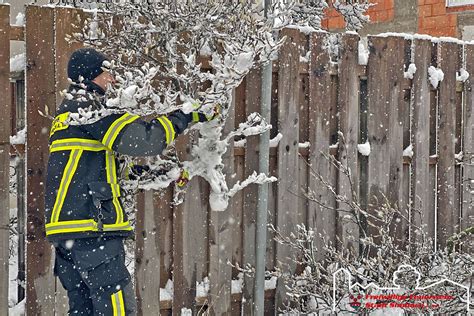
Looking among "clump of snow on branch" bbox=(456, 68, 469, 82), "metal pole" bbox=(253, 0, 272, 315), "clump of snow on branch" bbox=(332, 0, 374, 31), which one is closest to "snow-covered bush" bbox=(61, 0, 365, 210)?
"metal pole" bbox=(253, 0, 272, 315)

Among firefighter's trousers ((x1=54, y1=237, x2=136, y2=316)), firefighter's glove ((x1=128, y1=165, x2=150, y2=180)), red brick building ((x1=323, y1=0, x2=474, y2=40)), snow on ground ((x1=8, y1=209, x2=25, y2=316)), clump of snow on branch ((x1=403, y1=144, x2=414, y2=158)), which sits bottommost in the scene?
snow on ground ((x1=8, y1=209, x2=25, y2=316))

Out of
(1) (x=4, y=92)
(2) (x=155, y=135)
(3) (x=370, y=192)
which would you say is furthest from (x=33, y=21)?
(3) (x=370, y=192)

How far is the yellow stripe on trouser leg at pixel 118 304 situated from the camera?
3.38 meters

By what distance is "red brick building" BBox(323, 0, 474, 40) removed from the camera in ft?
29.8

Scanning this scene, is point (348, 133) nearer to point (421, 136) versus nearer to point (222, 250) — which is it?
point (421, 136)

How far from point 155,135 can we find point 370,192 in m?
2.28

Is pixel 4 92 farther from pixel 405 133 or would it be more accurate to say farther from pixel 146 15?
pixel 405 133

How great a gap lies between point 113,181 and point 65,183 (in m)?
0.27

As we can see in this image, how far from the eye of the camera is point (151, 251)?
4.08 m

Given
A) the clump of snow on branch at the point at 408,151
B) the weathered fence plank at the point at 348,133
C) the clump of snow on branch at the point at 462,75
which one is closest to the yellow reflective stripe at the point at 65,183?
the weathered fence plank at the point at 348,133

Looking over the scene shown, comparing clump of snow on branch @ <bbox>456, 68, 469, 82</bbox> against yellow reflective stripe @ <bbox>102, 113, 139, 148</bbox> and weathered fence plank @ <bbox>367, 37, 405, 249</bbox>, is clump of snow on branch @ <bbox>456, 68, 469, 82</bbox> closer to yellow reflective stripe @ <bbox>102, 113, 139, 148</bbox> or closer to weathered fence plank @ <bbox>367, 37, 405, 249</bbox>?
weathered fence plank @ <bbox>367, 37, 405, 249</bbox>

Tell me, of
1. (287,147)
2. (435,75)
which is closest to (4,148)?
(287,147)

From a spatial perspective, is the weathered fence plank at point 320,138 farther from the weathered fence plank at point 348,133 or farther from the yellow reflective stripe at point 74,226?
the yellow reflective stripe at point 74,226

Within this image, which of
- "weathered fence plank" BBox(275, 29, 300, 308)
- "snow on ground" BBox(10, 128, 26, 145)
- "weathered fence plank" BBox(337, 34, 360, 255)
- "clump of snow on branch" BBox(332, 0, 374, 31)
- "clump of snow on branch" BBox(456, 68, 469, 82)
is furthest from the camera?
"clump of snow on branch" BBox(332, 0, 374, 31)
